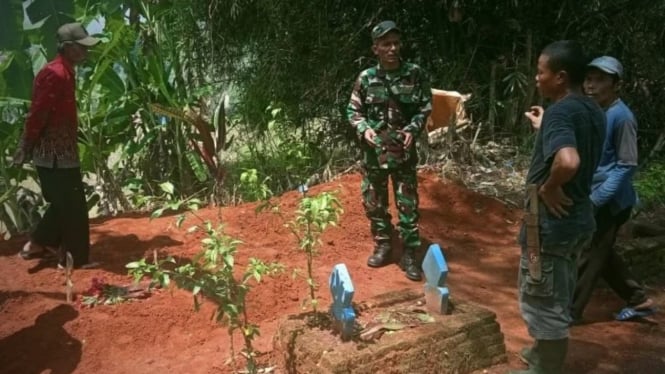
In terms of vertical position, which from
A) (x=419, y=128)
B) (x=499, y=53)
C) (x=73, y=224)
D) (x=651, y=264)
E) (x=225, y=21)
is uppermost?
(x=225, y=21)

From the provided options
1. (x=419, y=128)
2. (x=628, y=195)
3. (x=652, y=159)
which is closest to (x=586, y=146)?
(x=628, y=195)

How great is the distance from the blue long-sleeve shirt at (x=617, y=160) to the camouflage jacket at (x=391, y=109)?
50.9 inches

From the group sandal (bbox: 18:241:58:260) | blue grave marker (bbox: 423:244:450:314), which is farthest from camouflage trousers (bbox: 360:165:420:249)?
sandal (bbox: 18:241:58:260)

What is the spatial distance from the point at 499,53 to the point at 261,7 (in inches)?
106

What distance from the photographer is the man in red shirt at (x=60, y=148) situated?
452 centimetres

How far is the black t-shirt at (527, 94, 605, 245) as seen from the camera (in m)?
2.81

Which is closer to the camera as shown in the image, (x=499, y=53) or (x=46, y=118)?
(x=46, y=118)

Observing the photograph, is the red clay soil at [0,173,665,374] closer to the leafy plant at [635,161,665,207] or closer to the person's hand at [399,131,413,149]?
the person's hand at [399,131,413,149]

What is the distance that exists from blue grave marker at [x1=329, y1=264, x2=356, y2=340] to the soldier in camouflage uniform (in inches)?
57.4

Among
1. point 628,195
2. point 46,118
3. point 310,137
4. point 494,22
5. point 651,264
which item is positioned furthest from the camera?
point 310,137

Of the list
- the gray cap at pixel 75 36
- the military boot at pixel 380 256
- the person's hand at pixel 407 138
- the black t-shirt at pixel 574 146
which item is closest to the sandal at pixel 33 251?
the gray cap at pixel 75 36

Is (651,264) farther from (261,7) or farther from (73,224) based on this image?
(261,7)

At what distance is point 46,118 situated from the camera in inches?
180

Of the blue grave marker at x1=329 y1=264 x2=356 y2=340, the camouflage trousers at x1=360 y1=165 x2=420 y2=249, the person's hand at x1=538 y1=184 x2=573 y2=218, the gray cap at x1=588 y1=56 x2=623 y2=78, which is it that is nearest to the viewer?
the person's hand at x1=538 y1=184 x2=573 y2=218
